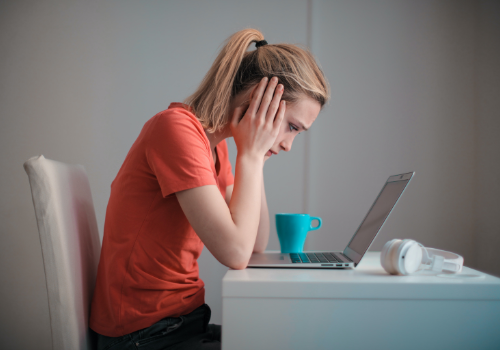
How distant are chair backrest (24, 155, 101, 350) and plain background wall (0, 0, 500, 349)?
1.10 metres

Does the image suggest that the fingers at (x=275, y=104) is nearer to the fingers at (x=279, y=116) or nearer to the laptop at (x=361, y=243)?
the fingers at (x=279, y=116)

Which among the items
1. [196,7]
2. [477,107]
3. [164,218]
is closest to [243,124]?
[164,218]

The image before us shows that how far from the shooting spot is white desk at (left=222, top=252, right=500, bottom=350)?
21.9 inches

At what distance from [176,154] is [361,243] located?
17.9 inches

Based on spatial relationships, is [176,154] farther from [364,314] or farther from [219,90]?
[364,314]

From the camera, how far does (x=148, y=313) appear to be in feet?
2.44

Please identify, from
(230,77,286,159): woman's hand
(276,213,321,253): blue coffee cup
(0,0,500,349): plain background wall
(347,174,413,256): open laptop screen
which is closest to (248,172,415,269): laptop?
(347,174,413,256): open laptop screen

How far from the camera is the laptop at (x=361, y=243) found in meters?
0.72

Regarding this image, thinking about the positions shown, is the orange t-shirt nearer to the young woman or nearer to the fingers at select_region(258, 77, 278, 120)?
the young woman

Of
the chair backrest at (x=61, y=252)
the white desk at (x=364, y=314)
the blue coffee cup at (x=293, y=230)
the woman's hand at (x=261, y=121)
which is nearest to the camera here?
the white desk at (x=364, y=314)

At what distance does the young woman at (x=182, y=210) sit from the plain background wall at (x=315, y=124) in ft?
3.08

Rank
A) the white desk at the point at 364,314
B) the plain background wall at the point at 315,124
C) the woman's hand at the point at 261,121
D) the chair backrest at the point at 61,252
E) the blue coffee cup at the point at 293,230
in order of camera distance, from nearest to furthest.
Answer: the white desk at the point at 364,314 < the chair backrest at the point at 61,252 < the woman's hand at the point at 261,121 < the blue coffee cup at the point at 293,230 < the plain background wall at the point at 315,124

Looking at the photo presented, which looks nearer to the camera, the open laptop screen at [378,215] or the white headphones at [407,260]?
the white headphones at [407,260]

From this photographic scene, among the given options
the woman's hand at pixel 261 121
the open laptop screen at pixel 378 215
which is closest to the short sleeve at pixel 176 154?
the woman's hand at pixel 261 121
